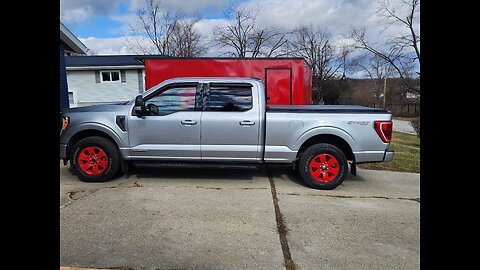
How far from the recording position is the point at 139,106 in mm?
→ 5520

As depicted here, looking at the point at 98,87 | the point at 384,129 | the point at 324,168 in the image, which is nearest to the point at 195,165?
the point at 324,168

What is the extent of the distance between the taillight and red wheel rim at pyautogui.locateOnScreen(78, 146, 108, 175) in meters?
4.66

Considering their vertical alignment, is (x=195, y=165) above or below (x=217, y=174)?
above

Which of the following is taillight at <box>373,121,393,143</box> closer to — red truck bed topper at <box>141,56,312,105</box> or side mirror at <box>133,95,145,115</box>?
side mirror at <box>133,95,145,115</box>

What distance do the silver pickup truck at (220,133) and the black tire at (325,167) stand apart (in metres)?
0.02

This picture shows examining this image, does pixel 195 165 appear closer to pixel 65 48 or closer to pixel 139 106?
pixel 139 106

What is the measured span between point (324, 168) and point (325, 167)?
24 millimetres

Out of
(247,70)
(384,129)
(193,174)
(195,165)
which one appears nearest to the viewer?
(384,129)

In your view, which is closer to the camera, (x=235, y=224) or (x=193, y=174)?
(x=235, y=224)

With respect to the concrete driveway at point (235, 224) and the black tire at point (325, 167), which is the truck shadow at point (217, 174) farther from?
the black tire at point (325, 167)

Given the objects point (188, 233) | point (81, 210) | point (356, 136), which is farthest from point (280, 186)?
point (81, 210)
